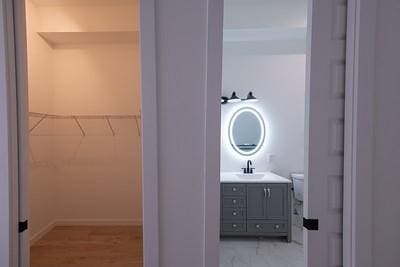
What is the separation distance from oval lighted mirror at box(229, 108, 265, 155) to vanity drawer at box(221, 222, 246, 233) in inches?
39.0

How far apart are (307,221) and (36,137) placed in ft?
9.78

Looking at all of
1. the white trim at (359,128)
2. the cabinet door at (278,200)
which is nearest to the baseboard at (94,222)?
the cabinet door at (278,200)

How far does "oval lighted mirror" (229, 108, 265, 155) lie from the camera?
3445 millimetres

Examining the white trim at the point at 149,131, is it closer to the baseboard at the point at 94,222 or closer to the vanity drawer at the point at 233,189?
the vanity drawer at the point at 233,189

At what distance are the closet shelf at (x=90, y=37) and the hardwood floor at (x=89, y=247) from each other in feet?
8.12

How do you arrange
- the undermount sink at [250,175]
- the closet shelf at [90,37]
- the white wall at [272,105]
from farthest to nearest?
1. the white wall at [272,105]
2. the undermount sink at [250,175]
3. the closet shelf at [90,37]

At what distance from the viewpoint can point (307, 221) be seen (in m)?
1.14

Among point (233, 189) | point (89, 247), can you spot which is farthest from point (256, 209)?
point (89, 247)

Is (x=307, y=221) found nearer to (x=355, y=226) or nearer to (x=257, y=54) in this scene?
(x=355, y=226)

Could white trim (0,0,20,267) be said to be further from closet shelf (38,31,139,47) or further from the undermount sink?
the undermount sink

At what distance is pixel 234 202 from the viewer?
2906 mm

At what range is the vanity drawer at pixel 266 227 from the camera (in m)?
2.90

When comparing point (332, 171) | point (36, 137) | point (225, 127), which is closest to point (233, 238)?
point (225, 127)

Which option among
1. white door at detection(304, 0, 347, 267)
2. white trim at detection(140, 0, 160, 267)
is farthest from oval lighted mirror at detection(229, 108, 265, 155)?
white trim at detection(140, 0, 160, 267)
